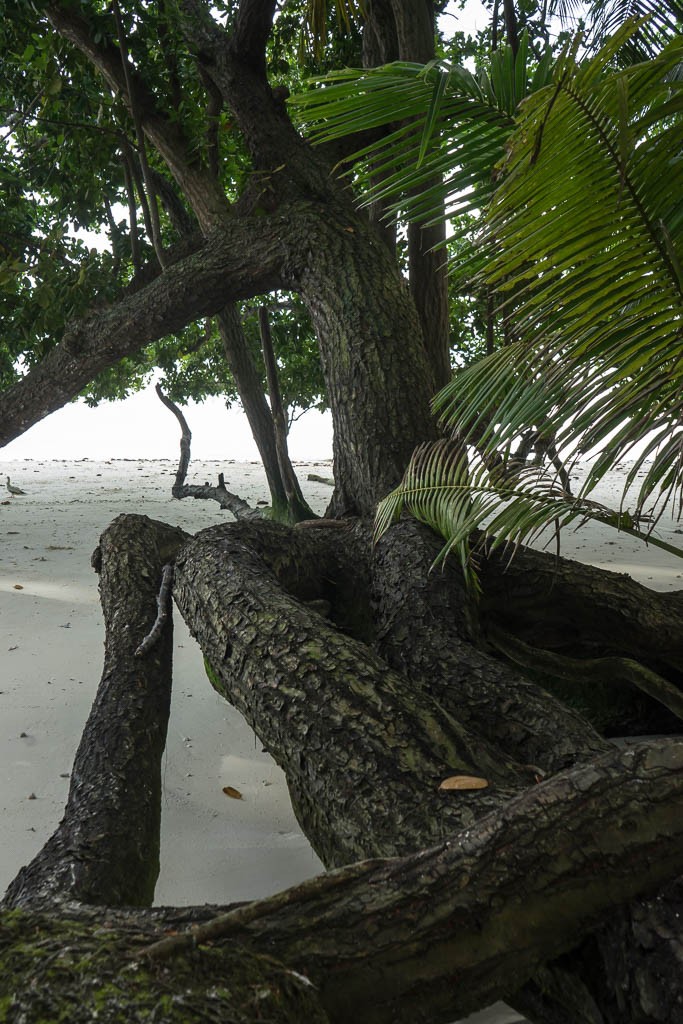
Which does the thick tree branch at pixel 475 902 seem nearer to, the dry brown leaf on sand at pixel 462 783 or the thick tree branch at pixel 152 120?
the dry brown leaf on sand at pixel 462 783

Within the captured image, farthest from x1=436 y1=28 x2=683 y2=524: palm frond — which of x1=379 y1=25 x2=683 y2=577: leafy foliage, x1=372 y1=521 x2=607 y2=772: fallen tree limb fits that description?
x1=372 y1=521 x2=607 y2=772: fallen tree limb

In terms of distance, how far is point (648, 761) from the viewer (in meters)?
1.24

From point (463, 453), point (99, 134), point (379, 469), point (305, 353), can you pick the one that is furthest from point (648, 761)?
point (305, 353)

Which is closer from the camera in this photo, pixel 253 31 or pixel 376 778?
pixel 376 778

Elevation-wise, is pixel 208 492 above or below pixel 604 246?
below

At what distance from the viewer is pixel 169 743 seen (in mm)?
2793

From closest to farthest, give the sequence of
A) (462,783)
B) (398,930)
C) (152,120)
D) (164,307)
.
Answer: (398,930) → (462,783) → (164,307) → (152,120)

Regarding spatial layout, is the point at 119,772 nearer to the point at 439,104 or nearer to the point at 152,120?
the point at 439,104

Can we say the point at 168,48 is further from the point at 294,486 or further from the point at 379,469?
the point at 379,469

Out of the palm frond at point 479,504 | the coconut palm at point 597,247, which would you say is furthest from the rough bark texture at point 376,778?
the coconut palm at point 597,247

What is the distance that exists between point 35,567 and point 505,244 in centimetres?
419

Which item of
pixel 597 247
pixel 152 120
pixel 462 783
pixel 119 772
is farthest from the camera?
pixel 152 120

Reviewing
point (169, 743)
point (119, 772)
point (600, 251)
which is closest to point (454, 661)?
point (119, 772)

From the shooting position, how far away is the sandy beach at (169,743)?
2088 millimetres
